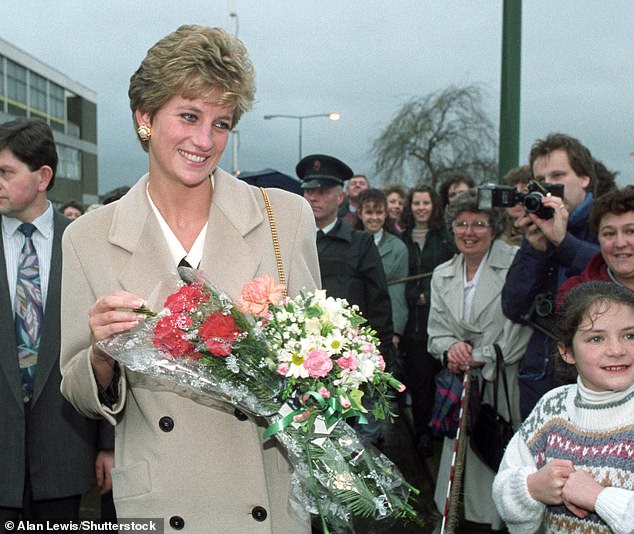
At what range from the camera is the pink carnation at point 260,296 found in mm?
1950

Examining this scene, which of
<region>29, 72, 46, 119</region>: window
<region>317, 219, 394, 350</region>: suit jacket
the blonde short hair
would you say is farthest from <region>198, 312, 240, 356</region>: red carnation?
<region>29, 72, 46, 119</region>: window

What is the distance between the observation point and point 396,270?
7.36 metres

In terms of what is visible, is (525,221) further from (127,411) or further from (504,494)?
(127,411)

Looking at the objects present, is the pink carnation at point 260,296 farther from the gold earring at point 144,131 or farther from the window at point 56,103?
the window at point 56,103

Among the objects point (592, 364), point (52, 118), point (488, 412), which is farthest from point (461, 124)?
point (52, 118)

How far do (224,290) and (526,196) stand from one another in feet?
7.20

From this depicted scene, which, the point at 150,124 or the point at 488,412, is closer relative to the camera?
the point at 150,124

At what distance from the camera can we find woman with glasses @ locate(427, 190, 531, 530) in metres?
5.09

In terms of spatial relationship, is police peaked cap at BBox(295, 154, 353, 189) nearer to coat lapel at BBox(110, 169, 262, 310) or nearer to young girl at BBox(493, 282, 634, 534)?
young girl at BBox(493, 282, 634, 534)

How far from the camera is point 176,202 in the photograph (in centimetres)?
251

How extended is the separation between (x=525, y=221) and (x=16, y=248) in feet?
8.61

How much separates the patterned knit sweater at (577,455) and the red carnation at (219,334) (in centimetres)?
133

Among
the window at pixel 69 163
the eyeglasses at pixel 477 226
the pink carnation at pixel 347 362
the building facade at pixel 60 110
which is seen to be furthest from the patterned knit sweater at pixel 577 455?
the window at pixel 69 163

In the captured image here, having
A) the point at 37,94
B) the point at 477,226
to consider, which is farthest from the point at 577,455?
the point at 37,94
